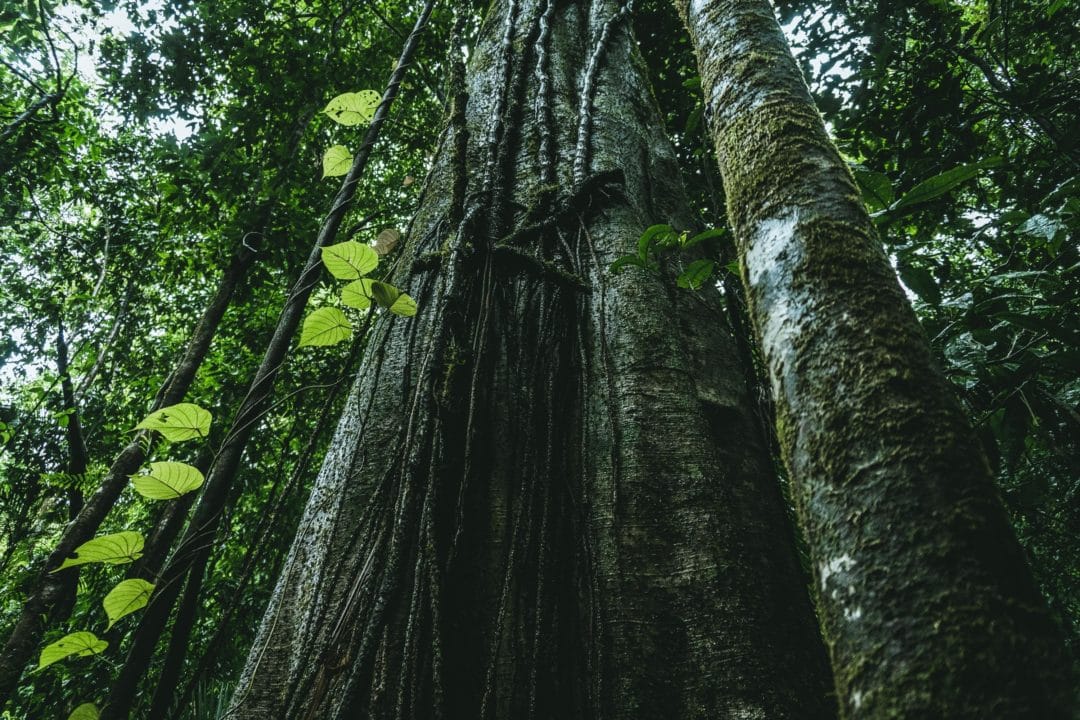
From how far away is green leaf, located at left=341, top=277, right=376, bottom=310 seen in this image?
1.38m

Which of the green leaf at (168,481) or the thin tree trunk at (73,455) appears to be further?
the thin tree trunk at (73,455)

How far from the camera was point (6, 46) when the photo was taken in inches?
237

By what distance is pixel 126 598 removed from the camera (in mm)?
1300

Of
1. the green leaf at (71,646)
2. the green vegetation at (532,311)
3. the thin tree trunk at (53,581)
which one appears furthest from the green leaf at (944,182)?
the thin tree trunk at (53,581)

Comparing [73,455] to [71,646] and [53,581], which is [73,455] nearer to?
[53,581]

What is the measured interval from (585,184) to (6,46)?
7.70m

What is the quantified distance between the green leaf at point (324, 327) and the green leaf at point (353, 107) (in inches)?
26.6

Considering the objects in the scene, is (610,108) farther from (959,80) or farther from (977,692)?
(977,692)

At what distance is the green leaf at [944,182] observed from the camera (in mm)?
1091

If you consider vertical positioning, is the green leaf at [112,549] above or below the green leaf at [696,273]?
below

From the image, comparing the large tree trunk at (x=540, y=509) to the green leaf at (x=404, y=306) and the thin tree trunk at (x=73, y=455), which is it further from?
the thin tree trunk at (x=73, y=455)

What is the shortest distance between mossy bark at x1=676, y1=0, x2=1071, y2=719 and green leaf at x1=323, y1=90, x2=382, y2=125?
4.03 feet

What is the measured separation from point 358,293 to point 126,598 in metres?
0.89

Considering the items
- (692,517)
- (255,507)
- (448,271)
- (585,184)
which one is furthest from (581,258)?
(255,507)
